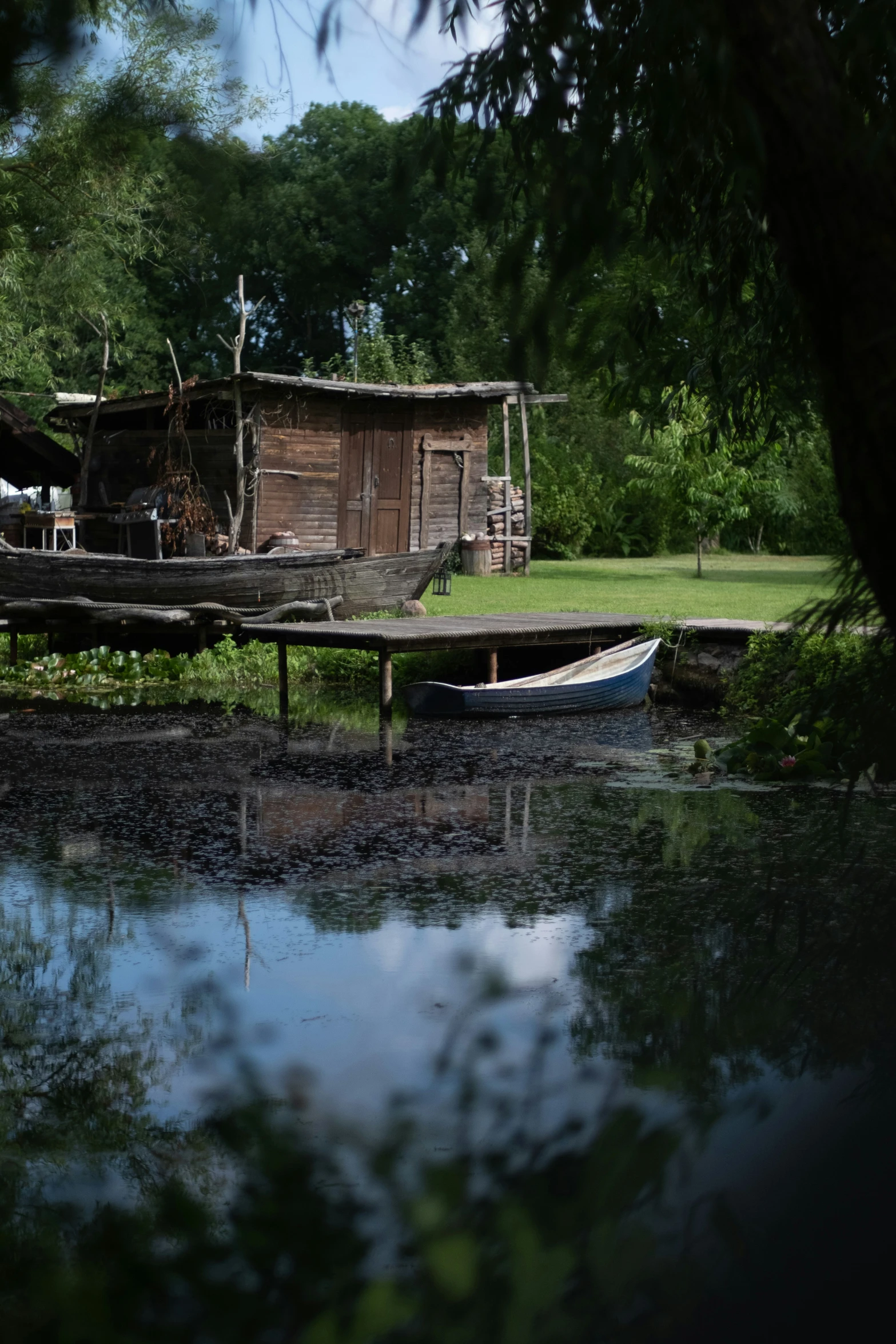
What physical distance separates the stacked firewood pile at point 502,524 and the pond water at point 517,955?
58.1 ft

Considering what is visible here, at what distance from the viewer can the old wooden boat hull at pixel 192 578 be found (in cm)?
1560

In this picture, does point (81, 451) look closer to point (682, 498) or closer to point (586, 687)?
point (682, 498)

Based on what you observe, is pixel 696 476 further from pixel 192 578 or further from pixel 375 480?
pixel 192 578

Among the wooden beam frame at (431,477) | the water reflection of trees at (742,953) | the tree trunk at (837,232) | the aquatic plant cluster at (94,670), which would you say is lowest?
the water reflection of trees at (742,953)

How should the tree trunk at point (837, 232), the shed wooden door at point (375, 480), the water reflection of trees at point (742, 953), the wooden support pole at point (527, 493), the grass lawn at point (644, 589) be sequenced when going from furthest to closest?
the wooden support pole at point (527, 493) < the shed wooden door at point (375, 480) < the grass lawn at point (644, 589) < the water reflection of trees at point (742, 953) < the tree trunk at point (837, 232)

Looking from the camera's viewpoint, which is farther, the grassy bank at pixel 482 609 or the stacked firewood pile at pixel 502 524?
the stacked firewood pile at pixel 502 524

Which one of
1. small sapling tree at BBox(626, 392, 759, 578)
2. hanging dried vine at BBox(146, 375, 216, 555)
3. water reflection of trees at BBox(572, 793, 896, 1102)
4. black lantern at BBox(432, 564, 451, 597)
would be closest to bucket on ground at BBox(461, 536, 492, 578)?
small sapling tree at BBox(626, 392, 759, 578)

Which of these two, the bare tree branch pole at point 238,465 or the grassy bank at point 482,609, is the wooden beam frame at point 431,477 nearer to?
the grassy bank at point 482,609

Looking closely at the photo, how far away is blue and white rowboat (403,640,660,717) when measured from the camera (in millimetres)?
11633

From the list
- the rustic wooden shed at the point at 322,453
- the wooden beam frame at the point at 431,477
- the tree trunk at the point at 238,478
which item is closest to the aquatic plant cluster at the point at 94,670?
the tree trunk at the point at 238,478

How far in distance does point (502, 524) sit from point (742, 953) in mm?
23185

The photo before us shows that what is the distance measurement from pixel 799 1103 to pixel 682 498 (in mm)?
21564

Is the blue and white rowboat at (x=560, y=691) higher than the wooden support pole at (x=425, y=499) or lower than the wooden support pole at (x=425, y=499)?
lower

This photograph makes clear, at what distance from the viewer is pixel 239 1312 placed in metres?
2.79
